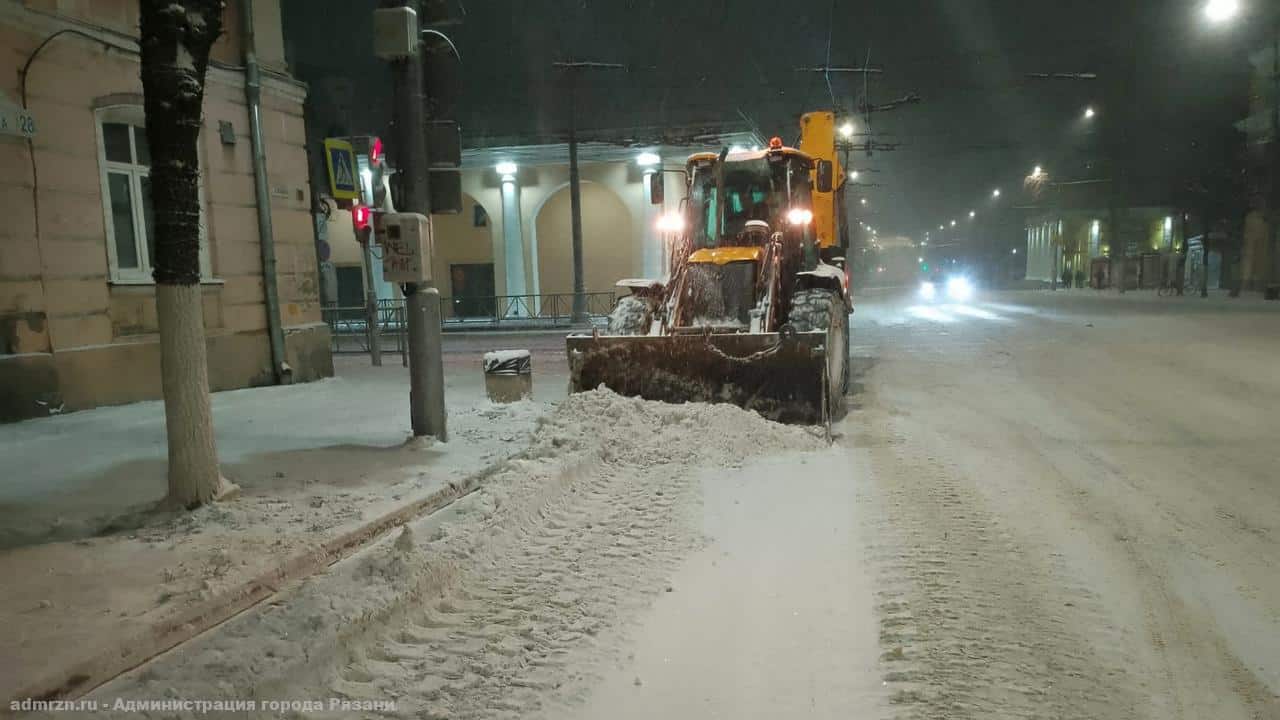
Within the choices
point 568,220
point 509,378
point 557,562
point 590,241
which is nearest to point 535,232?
point 568,220

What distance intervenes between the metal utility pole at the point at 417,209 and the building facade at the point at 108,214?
4.77 metres

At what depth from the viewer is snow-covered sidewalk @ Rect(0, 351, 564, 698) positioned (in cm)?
356

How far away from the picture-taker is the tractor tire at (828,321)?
8227 millimetres

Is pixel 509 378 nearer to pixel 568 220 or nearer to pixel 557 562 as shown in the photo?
pixel 557 562

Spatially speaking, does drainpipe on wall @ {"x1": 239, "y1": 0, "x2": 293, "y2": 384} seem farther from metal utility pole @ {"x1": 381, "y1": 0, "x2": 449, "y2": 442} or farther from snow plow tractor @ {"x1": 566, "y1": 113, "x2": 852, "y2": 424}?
snow plow tractor @ {"x1": 566, "y1": 113, "x2": 852, "y2": 424}

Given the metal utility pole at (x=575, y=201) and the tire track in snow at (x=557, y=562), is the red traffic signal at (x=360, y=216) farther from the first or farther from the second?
the metal utility pole at (x=575, y=201)

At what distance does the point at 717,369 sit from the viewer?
315 inches

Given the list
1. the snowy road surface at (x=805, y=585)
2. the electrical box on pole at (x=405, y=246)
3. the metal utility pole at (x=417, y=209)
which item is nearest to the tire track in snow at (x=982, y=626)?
the snowy road surface at (x=805, y=585)

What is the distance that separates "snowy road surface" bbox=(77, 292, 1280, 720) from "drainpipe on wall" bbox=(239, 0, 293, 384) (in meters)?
6.33

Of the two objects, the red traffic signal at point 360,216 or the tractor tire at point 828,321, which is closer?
the tractor tire at point 828,321

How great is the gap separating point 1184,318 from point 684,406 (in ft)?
62.4

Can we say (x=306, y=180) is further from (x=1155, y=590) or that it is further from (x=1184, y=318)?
(x=1184, y=318)

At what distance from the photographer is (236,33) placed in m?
11.2

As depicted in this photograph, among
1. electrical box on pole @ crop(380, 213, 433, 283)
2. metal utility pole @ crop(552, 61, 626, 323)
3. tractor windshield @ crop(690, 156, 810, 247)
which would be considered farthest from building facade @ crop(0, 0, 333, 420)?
metal utility pole @ crop(552, 61, 626, 323)
